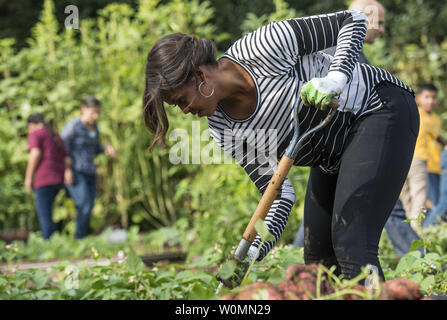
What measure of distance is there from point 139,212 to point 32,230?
4.69ft

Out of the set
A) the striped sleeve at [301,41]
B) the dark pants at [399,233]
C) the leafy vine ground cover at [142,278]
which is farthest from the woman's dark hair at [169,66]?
the dark pants at [399,233]

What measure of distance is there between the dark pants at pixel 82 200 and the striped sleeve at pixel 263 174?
4.78 m

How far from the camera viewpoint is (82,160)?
22.2 ft

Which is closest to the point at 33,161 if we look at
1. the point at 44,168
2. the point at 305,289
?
the point at 44,168

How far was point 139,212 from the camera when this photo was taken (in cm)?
747

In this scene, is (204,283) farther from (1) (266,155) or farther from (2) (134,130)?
(2) (134,130)

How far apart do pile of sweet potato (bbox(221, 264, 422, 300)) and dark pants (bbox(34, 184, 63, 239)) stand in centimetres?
550

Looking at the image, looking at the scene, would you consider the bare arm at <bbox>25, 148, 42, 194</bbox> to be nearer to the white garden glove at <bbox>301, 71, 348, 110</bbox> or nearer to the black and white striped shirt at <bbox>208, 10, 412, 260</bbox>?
the black and white striped shirt at <bbox>208, 10, 412, 260</bbox>

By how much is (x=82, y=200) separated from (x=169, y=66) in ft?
16.7

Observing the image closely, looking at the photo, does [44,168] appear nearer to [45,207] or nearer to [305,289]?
[45,207]

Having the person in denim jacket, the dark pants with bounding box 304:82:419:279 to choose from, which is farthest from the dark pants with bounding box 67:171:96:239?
the dark pants with bounding box 304:82:419:279
